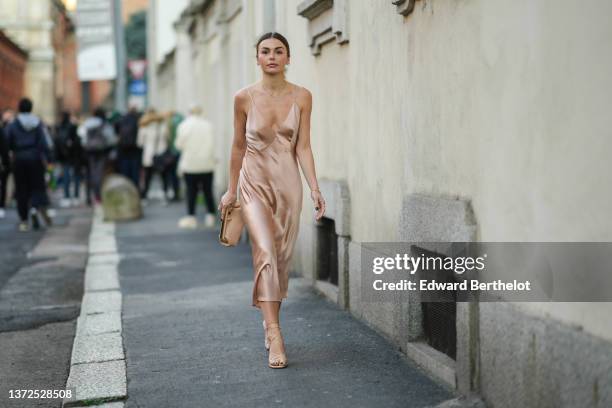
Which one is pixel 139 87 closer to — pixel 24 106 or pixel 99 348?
pixel 24 106

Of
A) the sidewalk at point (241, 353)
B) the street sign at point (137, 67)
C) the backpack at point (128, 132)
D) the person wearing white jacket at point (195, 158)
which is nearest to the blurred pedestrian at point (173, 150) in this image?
the backpack at point (128, 132)

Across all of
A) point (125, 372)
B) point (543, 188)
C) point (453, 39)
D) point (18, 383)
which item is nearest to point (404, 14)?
point (453, 39)

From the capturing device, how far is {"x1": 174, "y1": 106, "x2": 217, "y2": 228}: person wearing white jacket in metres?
15.7

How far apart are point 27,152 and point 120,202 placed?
194 cm

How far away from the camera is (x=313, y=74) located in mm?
9648

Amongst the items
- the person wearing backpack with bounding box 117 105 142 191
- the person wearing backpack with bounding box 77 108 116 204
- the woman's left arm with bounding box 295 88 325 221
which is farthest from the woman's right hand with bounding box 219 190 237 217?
the person wearing backpack with bounding box 77 108 116 204

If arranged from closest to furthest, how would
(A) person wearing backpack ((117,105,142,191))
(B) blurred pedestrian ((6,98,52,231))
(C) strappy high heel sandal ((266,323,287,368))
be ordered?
(C) strappy high heel sandal ((266,323,287,368))
(B) blurred pedestrian ((6,98,52,231))
(A) person wearing backpack ((117,105,142,191))

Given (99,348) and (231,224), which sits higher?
(231,224)

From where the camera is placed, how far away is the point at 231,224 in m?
6.30

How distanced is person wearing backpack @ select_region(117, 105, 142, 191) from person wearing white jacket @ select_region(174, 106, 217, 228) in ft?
15.7

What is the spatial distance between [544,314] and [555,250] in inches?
10.8

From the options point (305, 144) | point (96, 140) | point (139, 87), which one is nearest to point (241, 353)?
point (305, 144)

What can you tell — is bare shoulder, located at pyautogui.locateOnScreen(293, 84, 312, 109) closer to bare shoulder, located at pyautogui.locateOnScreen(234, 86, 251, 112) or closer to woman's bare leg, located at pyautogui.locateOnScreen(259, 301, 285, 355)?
bare shoulder, located at pyautogui.locateOnScreen(234, 86, 251, 112)

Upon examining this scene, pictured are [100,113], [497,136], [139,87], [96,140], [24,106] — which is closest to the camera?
[497,136]
